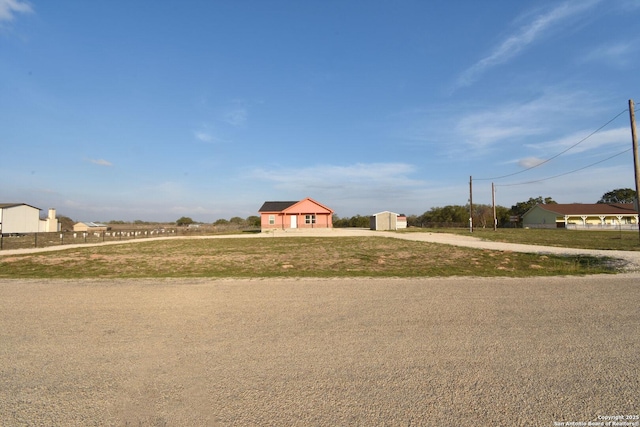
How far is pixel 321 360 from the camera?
3725 mm

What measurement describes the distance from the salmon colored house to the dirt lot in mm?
41142

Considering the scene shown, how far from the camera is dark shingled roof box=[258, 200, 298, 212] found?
48.6m

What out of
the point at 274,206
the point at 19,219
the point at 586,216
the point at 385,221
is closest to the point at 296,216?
the point at 274,206

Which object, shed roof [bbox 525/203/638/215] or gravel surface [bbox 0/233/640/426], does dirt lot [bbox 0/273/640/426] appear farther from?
shed roof [bbox 525/203/638/215]

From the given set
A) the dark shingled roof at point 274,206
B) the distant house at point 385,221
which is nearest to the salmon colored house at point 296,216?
the dark shingled roof at point 274,206

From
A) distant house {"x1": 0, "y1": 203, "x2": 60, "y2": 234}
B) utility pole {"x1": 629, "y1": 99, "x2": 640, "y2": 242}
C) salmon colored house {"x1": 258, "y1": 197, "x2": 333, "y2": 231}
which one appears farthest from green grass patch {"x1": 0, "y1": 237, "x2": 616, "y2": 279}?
distant house {"x1": 0, "y1": 203, "x2": 60, "y2": 234}

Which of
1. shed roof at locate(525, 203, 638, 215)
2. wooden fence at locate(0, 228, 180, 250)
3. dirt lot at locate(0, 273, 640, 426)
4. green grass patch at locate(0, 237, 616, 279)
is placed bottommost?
dirt lot at locate(0, 273, 640, 426)

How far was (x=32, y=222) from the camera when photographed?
45.5 meters

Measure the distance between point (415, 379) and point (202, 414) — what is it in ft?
6.65

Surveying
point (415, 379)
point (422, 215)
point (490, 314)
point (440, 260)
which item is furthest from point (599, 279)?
point (422, 215)

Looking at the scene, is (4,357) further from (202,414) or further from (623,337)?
(623,337)

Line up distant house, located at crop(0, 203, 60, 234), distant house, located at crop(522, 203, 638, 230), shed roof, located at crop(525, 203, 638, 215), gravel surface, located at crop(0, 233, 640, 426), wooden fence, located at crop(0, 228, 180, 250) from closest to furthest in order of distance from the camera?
1. gravel surface, located at crop(0, 233, 640, 426)
2. wooden fence, located at crop(0, 228, 180, 250)
3. distant house, located at crop(0, 203, 60, 234)
4. distant house, located at crop(522, 203, 638, 230)
5. shed roof, located at crop(525, 203, 638, 215)

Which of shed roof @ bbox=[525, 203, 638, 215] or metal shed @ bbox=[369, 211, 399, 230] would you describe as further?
shed roof @ bbox=[525, 203, 638, 215]

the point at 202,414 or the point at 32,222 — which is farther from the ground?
the point at 32,222
